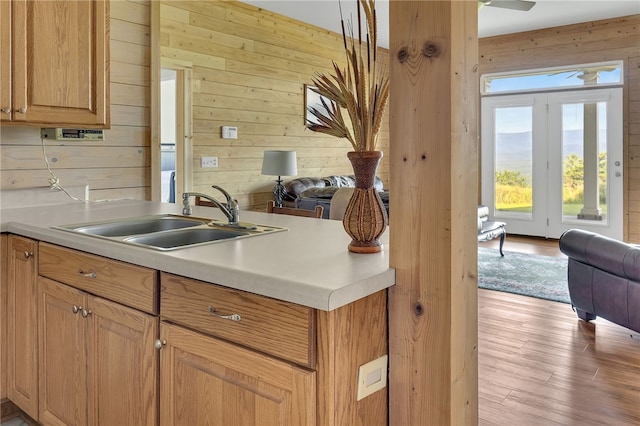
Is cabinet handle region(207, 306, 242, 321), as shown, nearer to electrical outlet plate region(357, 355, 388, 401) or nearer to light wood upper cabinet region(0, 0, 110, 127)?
electrical outlet plate region(357, 355, 388, 401)

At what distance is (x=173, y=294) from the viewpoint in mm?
1326

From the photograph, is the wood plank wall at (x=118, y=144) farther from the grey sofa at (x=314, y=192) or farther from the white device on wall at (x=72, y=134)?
the grey sofa at (x=314, y=192)

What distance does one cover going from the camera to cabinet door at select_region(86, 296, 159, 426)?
140cm

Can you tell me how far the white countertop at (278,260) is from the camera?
1051 mm

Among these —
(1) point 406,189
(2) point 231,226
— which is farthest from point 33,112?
(1) point 406,189

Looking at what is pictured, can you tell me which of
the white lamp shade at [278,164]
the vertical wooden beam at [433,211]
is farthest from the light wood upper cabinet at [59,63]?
the white lamp shade at [278,164]

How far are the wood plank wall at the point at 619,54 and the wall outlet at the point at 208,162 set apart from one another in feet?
15.4

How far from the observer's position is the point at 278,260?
1.27m

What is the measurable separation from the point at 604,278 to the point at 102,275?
298 centimetres

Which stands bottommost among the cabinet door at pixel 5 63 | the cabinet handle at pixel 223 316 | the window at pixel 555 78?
the cabinet handle at pixel 223 316

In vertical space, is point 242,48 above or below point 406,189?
above

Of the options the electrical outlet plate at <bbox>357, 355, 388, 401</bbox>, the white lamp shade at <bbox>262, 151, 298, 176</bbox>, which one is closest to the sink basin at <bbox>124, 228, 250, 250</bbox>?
the electrical outlet plate at <bbox>357, 355, 388, 401</bbox>

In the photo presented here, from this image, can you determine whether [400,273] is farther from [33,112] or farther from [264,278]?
[33,112]

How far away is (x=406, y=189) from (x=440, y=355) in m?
0.38
